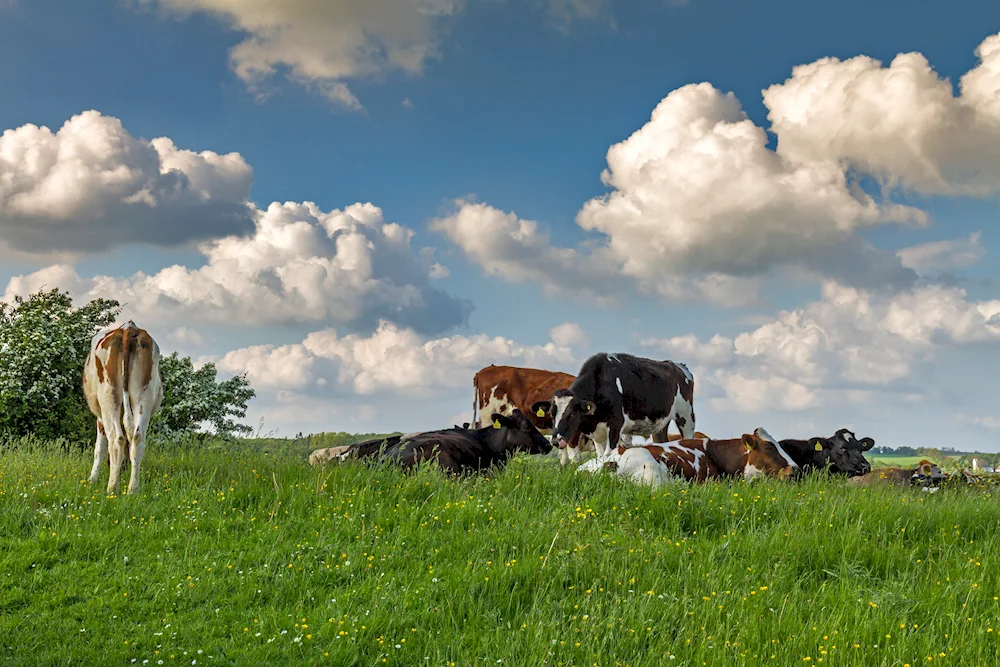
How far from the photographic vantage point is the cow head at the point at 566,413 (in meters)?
18.4

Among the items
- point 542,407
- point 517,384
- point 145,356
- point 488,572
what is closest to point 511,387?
point 517,384

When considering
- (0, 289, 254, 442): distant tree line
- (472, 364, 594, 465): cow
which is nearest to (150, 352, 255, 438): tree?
(0, 289, 254, 442): distant tree line

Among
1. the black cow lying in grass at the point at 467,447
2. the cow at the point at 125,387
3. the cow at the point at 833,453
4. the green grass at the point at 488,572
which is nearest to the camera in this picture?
the green grass at the point at 488,572

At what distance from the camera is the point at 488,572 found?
9.45 metres

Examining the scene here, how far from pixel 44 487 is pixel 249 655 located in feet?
24.6

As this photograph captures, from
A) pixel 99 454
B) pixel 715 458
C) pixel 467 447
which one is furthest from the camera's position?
pixel 715 458

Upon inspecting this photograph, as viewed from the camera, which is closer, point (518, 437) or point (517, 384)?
point (518, 437)

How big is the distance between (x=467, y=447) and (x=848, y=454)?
8.40 m

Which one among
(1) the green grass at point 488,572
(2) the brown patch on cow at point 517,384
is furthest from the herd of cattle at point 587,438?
(2) the brown patch on cow at point 517,384

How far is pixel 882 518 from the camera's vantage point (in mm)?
11844

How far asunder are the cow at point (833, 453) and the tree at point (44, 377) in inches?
710

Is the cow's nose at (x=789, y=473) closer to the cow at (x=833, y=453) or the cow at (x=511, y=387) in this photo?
the cow at (x=833, y=453)

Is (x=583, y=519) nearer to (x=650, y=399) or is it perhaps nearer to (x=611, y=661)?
(x=611, y=661)

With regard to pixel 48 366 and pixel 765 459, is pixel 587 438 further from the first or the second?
pixel 48 366
